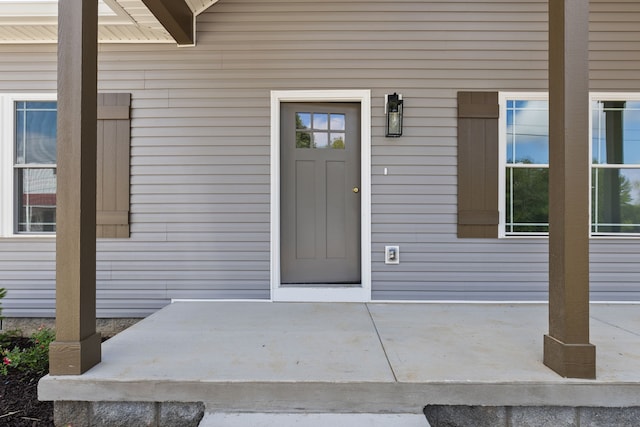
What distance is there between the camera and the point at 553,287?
2.03 meters

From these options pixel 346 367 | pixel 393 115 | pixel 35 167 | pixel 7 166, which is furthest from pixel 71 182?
pixel 393 115

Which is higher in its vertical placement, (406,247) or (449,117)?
(449,117)

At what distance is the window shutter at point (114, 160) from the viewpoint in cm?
345

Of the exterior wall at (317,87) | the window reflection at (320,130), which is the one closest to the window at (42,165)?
the exterior wall at (317,87)

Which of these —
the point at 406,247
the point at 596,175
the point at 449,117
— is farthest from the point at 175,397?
the point at 596,175

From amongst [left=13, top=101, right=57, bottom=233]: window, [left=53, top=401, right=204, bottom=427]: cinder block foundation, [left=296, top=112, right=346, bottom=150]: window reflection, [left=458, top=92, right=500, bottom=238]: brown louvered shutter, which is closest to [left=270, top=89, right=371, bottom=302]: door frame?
[left=296, top=112, right=346, bottom=150]: window reflection

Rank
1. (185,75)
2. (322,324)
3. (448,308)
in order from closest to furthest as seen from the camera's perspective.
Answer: (322,324) → (448,308) → (185,75)

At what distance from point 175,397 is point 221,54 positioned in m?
2.91

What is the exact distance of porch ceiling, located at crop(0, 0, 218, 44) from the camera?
10.0ft

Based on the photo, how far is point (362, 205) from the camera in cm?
349

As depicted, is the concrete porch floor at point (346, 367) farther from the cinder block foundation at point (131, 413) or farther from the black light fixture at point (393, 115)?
the black light fixture at point (393, 115)

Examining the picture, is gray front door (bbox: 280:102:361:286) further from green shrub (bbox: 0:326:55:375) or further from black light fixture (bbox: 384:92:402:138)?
green shrub (bbox: 0:326:55:375)

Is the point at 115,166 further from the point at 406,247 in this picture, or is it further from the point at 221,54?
the point at 406,247

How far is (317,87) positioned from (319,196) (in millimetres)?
1031
